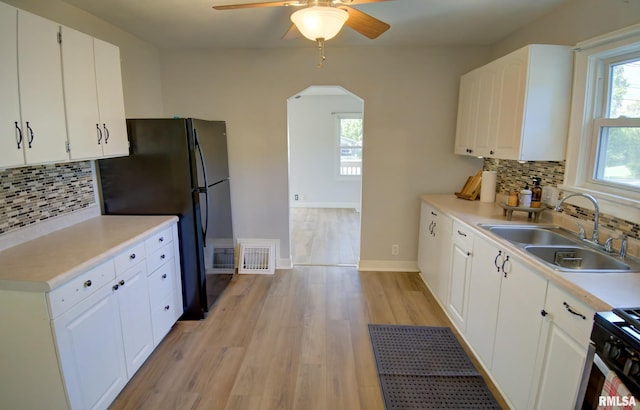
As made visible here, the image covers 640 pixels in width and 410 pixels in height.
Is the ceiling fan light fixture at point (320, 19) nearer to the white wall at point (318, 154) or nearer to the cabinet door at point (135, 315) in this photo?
the cabinet door at point (135, 315)

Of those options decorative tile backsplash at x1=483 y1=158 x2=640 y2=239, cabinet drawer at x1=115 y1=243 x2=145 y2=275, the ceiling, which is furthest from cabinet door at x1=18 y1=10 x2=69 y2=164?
decorative tile backsplash at x1=483 y1=158 x2=640 y2=239

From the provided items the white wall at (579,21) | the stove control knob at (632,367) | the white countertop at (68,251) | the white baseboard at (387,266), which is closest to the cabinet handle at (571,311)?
the stove control knob at (632,367)

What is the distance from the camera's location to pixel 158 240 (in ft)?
8.08

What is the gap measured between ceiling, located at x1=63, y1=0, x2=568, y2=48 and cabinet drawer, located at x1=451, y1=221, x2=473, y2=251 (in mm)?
1608

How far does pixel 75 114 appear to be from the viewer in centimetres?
204

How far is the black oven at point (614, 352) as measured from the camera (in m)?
1.08

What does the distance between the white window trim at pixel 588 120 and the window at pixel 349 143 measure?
4974 millimetres

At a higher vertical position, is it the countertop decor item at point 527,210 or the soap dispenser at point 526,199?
the soap dispenser at point 526,199

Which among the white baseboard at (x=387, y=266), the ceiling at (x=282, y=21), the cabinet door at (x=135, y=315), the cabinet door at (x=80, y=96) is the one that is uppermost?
the ceiling at (x=282, y=21)

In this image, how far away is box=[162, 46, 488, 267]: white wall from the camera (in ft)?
11.8

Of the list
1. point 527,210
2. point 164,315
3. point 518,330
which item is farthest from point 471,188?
point 164,315

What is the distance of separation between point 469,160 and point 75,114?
357 centimetres

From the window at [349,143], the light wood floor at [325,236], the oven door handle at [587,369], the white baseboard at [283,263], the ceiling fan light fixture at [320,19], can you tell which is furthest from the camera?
the window at [349,143]

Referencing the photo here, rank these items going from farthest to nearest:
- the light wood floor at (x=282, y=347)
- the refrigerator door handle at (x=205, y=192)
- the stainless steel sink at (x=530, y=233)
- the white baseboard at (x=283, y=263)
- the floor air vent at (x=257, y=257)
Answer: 1. the white baseboard at (x=283, y=263)
2. the floor air vent at (x=257, y=257)
3. the refrigerator door handle at (x=205, y=192)
4. the stainless steel sink at (x=530, y=233)
5. the light wood floor at (x=282, y=347)
